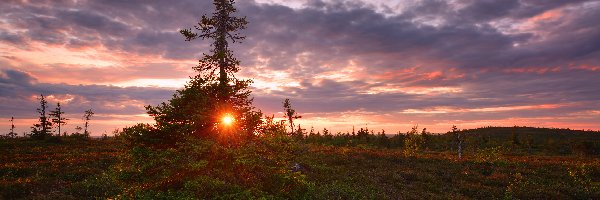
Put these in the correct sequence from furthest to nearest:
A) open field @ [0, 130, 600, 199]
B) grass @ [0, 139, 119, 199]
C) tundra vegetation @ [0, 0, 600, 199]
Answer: open field @ [0, 130, 600, 199], grass @ [0, 139, 119, 199], tundra vegetation @ [0, 0, 600, 199]

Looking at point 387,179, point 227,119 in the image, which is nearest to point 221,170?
point 227,119

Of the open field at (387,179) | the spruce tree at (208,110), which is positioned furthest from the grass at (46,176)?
the spruce tree at (208,110)

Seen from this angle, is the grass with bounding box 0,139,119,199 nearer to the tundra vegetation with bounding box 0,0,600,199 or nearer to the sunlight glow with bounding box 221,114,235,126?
the tundra vegetation with bounding box 0,0,600,199

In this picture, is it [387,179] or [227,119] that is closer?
[227,119]

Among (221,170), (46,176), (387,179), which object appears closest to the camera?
(221,170)

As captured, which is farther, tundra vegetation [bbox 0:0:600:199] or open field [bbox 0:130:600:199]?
open field [bbox 0:130:600:199]

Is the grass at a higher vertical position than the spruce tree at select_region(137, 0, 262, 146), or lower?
lower

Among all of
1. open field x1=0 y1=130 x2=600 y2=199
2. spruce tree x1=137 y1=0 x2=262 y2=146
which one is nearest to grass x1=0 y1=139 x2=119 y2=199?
open field x1=0 y1=130 x2=600 y2=199

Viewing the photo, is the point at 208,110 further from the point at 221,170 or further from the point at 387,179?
the point at 387,179

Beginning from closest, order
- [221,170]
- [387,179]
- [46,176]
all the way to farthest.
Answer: [221,170] → [46,176] → [387,179]

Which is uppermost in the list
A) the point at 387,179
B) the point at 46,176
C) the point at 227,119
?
the point at 227,119

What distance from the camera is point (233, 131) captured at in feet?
48.3

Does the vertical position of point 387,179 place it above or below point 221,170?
below

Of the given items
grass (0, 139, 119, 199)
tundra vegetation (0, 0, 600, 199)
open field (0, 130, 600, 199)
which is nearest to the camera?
tundra vegetation (0, 0, 600, 199)
